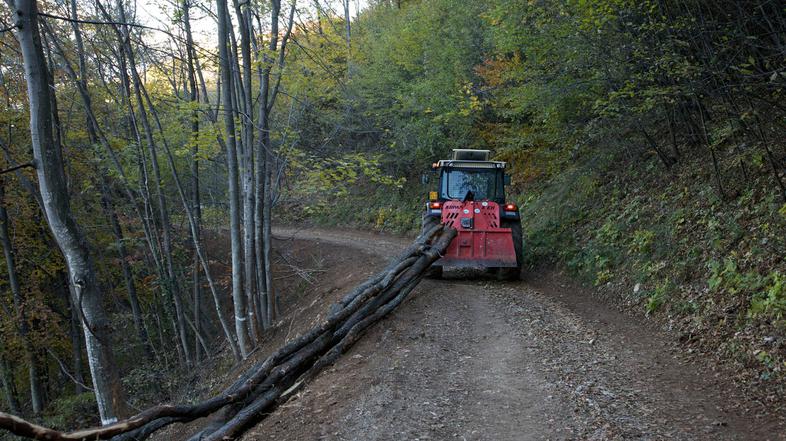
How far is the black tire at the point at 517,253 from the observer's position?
36.1ft

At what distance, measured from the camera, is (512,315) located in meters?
8.23

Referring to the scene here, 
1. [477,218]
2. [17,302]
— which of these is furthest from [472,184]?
[17,302]

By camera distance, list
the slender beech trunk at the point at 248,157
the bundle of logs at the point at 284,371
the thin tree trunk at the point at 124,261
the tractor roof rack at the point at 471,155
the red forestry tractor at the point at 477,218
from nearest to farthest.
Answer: the bundle of logs at the point at 284,371, the slender beech trunk at the point at 248,157, the red forestry tractor at the point at 477,218, the tractor roof rack at the point at 471,155, the thin tree trunk at the point at 124,261

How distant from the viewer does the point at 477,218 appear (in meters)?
11.2

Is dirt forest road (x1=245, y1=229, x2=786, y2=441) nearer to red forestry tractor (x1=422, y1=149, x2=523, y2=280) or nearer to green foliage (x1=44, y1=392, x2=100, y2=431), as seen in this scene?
red forestry tractor (x1=422, y1=149, x2=523, y2=280)

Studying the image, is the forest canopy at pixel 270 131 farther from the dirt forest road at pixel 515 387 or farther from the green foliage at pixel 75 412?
the dirt forest road at pixel 515 387

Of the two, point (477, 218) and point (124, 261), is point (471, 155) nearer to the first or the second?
point (477, 218)

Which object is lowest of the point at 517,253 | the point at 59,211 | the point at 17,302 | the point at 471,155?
the point at 17,302

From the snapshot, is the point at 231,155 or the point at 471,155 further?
the point at 471,155

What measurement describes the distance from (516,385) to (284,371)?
309 centimetres

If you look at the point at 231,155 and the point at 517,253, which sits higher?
the point at 231,155

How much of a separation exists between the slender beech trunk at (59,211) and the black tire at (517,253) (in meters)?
7.94

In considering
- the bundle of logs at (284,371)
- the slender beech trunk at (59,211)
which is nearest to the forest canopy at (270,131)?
the slender beech trunk at (59,211)

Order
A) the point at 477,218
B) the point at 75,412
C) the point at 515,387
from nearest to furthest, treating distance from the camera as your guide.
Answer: the point at 515,387
the point at 477,218
the point at 75,412
